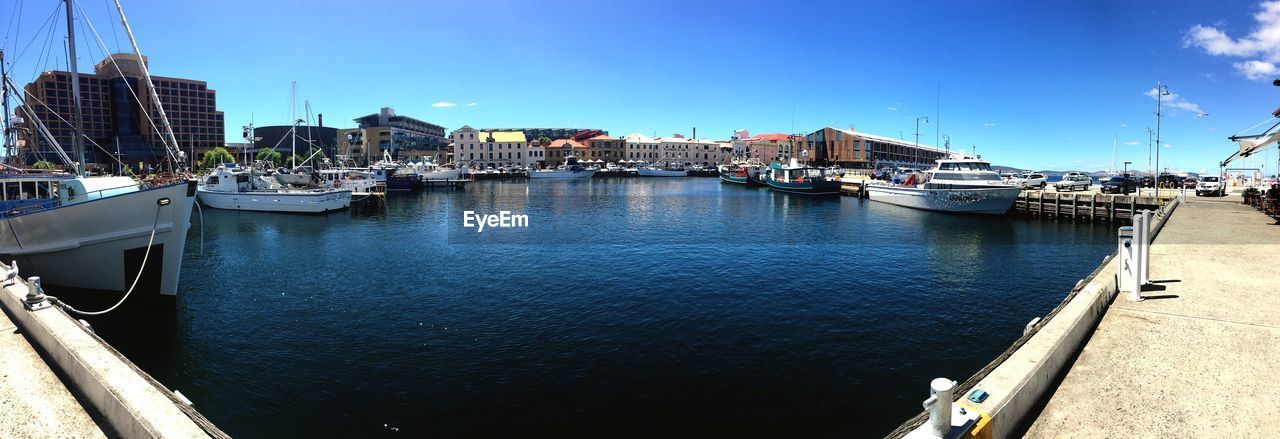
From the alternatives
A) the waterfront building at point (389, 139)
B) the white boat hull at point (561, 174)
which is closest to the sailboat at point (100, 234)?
the white boat hull at point (561, 174)

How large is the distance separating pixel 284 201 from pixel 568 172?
86.7 metres

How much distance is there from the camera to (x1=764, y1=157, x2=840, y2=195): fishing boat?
68875 millimetres

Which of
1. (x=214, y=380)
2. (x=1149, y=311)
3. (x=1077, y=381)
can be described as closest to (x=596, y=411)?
(x=1077, y=381)

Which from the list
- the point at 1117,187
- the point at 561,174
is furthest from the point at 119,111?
the point at 1117,187

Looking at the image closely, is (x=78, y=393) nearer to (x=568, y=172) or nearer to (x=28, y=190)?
(x=28, y=190)

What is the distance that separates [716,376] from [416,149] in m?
166

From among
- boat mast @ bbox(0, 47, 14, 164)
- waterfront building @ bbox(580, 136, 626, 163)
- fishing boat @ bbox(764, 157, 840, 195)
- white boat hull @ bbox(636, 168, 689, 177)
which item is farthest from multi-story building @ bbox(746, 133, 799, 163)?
boat mast @ bbox(0, 47, 14, 164)

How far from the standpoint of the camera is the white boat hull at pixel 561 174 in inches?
4718

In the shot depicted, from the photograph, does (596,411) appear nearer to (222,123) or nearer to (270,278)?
(270,278)

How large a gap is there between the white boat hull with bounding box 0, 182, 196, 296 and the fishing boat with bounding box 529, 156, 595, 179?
104230 mm

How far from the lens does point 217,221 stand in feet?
131

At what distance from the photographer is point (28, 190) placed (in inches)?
657

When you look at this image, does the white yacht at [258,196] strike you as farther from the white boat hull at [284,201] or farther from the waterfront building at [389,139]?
the waterfront building at [389,139]

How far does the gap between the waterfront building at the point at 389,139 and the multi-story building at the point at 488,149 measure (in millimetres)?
7187
